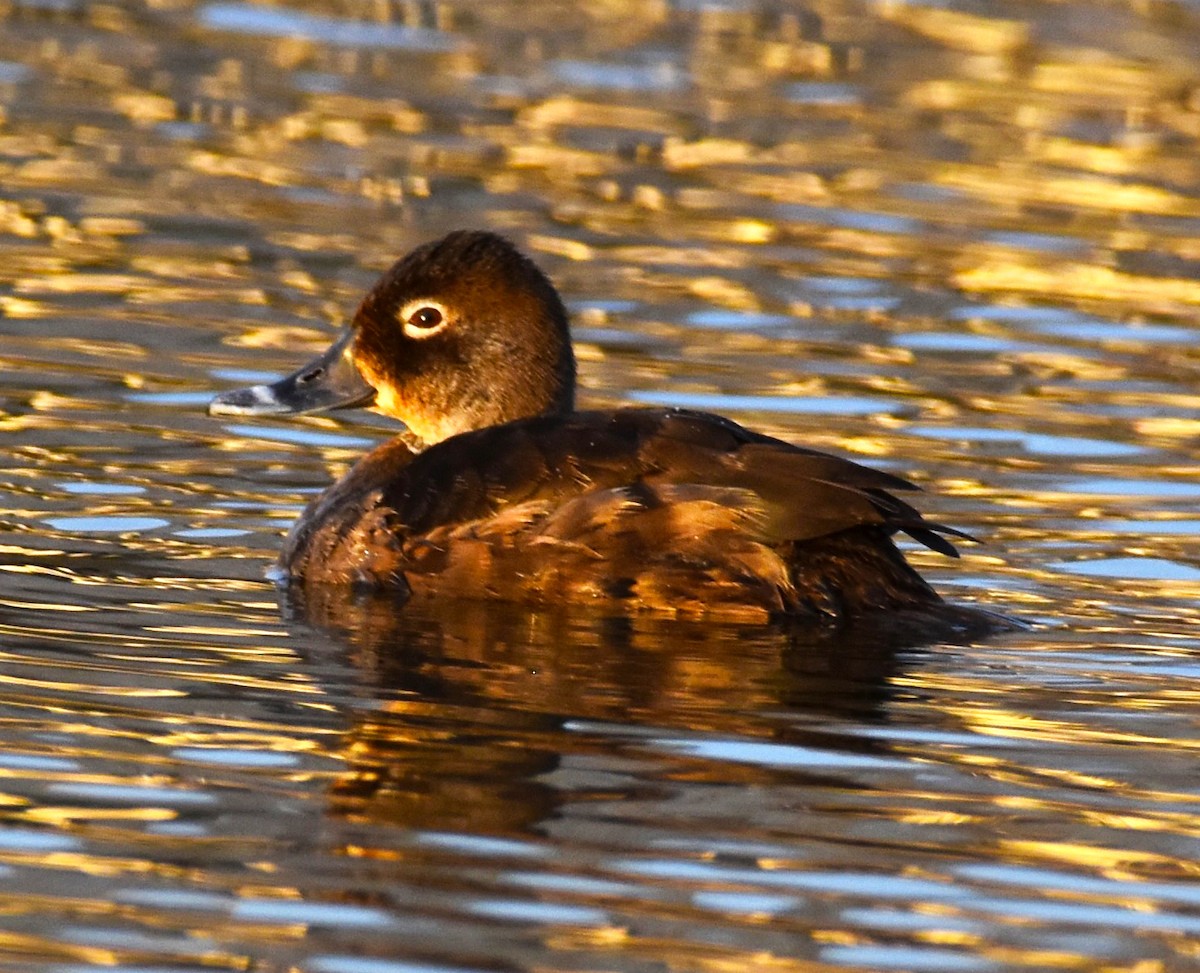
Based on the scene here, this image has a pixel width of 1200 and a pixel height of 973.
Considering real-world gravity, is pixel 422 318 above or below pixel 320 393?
above

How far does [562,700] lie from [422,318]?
2.18m

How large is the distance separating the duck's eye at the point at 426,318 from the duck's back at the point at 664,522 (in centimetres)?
85

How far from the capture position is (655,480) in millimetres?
7035

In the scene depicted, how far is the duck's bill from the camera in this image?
8.28 meters

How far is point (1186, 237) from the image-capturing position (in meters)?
12.9

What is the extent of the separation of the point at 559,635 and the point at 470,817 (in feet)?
5.44

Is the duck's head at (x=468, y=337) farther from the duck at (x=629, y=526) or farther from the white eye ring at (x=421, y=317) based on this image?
the duck at (x=629, y=526)

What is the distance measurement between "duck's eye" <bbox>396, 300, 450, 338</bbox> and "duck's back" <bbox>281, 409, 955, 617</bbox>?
2.74 feet

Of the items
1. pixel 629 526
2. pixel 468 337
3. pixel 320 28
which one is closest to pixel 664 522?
pixel 629 526

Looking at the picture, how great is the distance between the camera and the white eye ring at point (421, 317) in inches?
318

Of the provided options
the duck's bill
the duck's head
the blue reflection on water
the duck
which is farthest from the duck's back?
the blue reflection on water

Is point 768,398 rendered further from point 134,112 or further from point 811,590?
point 134,112

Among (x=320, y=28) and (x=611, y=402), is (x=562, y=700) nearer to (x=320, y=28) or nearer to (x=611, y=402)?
(x=611, y=402)

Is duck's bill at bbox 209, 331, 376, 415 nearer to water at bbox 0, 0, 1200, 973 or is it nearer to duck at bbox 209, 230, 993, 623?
water at bbox 0, 0, 1200, 973
